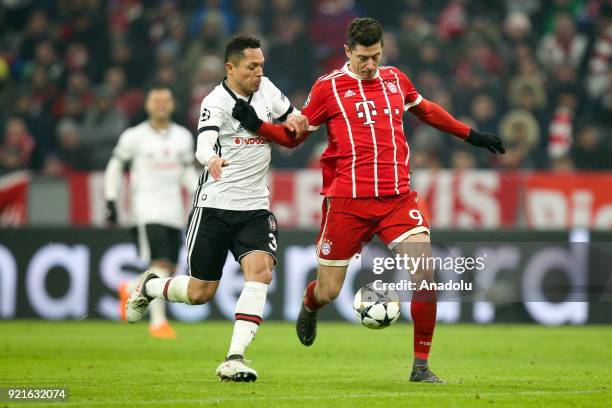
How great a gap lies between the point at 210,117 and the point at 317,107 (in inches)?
30.8

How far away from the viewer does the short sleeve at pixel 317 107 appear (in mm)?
8617

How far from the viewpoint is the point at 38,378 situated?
867 cm

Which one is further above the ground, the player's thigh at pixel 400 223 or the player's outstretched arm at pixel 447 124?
the player's outstretched arm at pixel 447 124

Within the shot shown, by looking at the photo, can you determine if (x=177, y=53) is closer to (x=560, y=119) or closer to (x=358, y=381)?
(x=560, y=119)

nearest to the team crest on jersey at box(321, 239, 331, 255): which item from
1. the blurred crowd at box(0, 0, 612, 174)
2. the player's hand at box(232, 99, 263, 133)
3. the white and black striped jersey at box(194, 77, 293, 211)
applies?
the white and black striped jersey at box(194, 77, 293, 211)

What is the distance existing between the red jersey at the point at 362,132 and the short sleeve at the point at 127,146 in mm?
4861

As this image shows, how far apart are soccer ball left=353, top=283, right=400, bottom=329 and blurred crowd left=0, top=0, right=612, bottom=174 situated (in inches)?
352

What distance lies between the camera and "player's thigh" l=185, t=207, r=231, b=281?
28.5 feet

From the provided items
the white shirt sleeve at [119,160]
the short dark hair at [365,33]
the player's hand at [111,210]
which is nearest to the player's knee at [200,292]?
the short dark hair at [365,33]

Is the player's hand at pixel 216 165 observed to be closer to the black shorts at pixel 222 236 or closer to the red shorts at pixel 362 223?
the black shorts at pixel 222 236

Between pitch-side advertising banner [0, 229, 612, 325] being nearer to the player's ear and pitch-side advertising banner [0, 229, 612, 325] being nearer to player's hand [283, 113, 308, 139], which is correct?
player's hand [283, 113, 308, 139]

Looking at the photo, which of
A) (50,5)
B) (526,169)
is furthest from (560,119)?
(50,5)

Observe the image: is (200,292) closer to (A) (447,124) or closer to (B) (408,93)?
(B) (408,93)

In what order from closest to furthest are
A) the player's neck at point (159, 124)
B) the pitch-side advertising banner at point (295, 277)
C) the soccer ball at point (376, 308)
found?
the soccer ball at point (376, 308) → the player's neck at point (159, 124) → the pitch-side advertising banner at point (295, 277)
